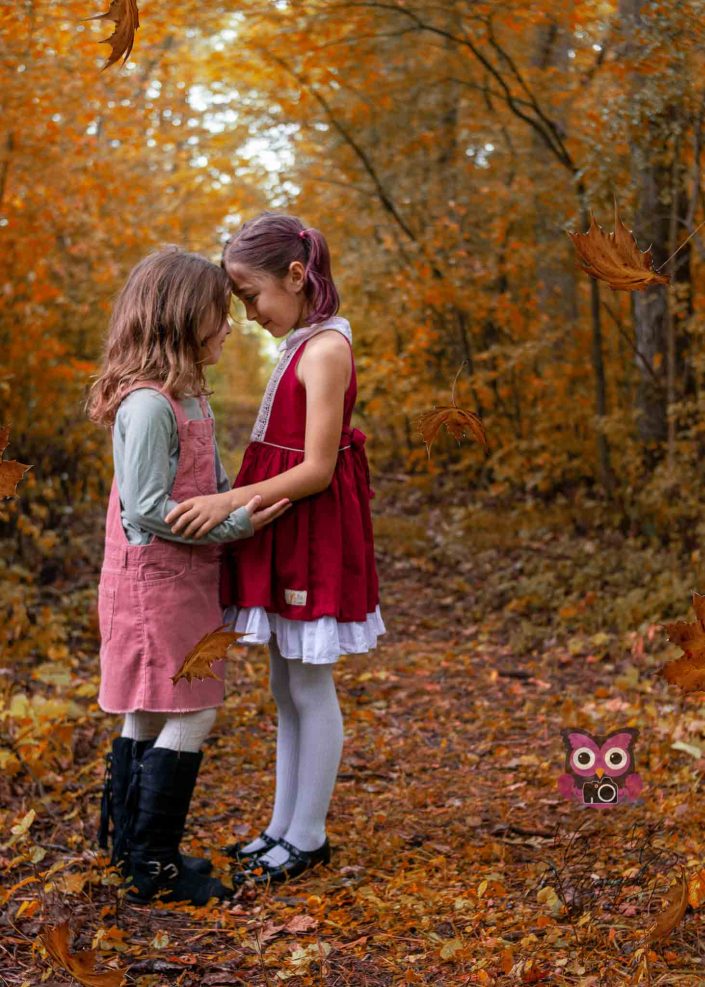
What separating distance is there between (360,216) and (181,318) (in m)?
6.63

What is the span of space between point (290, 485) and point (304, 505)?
107 mm

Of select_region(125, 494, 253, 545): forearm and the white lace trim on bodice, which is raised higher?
the white lace trim on bodice

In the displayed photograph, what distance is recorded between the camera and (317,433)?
2.66m

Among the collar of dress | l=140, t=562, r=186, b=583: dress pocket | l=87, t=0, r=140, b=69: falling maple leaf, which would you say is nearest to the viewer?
l=87, t=0, r=140, b=69: falling maple leaf

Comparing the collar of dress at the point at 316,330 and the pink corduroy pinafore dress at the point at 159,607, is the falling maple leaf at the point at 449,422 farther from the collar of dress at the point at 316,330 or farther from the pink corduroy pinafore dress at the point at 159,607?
the pink corduroy pinafore dress at the point at 159,607

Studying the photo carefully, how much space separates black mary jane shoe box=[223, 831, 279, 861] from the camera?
116 inches

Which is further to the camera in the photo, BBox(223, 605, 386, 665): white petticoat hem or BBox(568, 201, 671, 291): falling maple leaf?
BBox(223, 605, 386, 665): white petticoat hem

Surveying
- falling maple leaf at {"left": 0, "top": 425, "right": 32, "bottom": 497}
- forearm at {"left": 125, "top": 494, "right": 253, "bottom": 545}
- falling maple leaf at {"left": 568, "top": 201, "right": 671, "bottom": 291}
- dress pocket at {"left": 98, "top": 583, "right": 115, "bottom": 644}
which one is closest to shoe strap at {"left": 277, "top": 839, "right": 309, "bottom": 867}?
dress pocket at {"left": 98, "top": 583, "right": 115, "bottom": 644}

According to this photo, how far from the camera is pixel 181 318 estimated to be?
2.63 metres

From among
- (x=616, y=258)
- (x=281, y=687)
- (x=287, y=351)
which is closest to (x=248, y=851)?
(x=281, y=687)

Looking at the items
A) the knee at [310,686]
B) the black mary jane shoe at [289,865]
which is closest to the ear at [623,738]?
the knee at [310,686]

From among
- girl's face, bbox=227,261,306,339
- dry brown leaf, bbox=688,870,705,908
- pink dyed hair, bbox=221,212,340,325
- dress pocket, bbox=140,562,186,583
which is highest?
pink dyed hair, bbox=221,212,340,325

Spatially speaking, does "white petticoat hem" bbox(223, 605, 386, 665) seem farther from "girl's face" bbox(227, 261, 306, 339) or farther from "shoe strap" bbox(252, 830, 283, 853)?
"girl's face" bbox(227, 261, 306, 339)

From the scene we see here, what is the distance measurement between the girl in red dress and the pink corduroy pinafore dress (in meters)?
0.12
